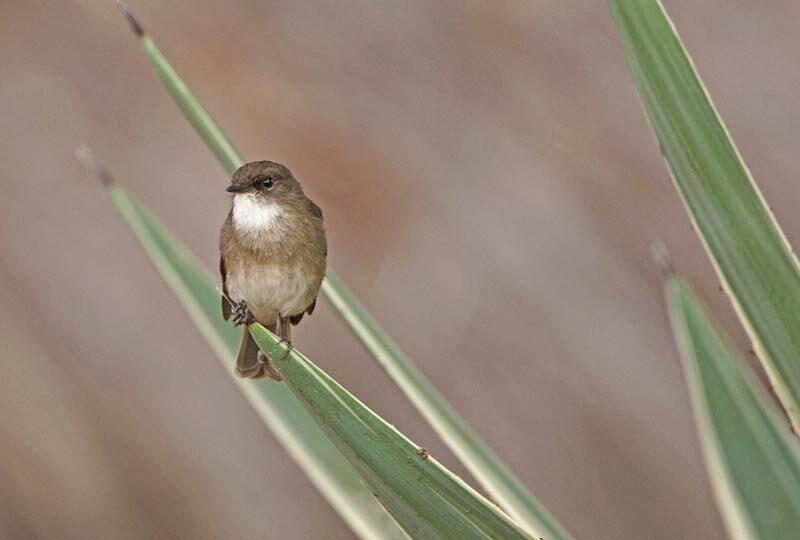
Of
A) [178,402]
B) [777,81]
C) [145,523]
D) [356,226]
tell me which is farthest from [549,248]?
[145,523]

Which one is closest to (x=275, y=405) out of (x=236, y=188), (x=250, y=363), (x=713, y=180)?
(x=250, y=363)

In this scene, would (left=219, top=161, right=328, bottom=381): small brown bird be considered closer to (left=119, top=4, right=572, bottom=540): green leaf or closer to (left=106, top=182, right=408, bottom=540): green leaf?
(left=106, top=182, right=408, bottom=540): green leaf

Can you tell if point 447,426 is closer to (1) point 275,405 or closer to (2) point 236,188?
(1) point 275,405

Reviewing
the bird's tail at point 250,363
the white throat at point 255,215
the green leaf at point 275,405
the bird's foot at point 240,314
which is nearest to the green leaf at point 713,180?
the green leaf at point 275,405

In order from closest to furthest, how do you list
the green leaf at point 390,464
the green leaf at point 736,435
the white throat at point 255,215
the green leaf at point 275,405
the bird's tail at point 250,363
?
the green leaf at point 390,464 → the green leaf at point 736,435 → the green leaf at point 275,405 → the bird's tail at point 250,363 → the white throat at point 255,215

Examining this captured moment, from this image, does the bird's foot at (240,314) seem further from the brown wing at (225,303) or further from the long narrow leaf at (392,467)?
the long narrow leaf at (392,467)

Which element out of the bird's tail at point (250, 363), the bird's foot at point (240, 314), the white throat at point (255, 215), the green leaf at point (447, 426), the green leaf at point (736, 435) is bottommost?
the green leaf at point (736, 435)
